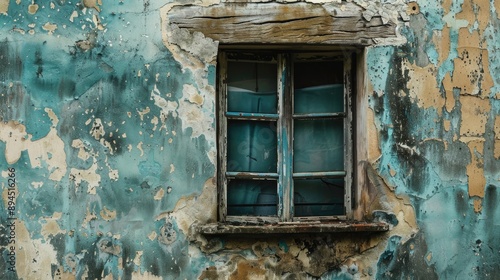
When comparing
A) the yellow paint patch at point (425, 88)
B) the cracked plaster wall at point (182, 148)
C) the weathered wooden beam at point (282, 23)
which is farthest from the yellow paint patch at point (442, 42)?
the weathered wooden beam at point (282, 23)

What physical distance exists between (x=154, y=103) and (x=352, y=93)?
140 cm

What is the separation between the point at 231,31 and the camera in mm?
5297

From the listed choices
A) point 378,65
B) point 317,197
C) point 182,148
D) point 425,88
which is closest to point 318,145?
point 317,197

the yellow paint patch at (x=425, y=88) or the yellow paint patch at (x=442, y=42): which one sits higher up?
the yellow paint patch at (x=442, y=42)

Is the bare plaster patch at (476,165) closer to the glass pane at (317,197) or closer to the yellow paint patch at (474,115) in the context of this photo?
the yellow paint patch at (474,115)

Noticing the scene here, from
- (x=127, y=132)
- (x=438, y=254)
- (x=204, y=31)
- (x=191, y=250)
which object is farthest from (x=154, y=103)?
(x=438, y=254)

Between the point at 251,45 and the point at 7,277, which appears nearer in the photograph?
the point at 7,277

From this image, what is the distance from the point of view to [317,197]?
5547 millimetres

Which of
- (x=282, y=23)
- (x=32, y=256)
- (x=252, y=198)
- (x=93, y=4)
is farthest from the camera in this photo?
(x=252, y=198)

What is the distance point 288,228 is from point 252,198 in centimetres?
47

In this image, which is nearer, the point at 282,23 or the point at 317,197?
the point at 282,23

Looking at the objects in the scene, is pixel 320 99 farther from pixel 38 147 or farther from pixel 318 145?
pixel 38 147

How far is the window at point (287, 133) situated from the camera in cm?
549

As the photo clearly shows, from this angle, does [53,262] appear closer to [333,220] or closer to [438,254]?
[333,220]
